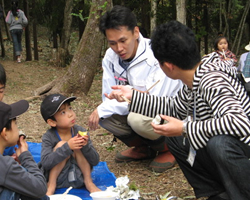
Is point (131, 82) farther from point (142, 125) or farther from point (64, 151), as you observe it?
point (64, 151)

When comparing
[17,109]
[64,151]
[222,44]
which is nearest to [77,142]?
[64,151]

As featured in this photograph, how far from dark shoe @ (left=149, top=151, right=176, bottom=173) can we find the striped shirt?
115 cm

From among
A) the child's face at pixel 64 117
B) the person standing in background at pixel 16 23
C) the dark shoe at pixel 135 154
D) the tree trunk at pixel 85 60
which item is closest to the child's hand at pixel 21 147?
the child's face at pixel 64 117

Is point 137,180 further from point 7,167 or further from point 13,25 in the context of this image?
point 13,25

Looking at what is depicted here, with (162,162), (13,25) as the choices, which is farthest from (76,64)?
(13,25)

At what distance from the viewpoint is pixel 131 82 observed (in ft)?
12.5

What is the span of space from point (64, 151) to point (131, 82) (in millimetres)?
1165

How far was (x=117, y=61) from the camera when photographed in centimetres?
386

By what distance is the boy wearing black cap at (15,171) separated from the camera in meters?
2.13

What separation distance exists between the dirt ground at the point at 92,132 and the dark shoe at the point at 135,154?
0.19 ft

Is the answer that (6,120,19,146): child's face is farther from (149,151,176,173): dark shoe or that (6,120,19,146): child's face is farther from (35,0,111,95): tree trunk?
(35,0,111,95): tree trunk

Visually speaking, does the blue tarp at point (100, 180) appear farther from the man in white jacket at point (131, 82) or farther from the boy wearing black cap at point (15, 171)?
the boy wearing black cap at point (15, 171)

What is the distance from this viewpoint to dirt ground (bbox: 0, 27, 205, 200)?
3318 millimetres

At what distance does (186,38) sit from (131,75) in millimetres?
1374
